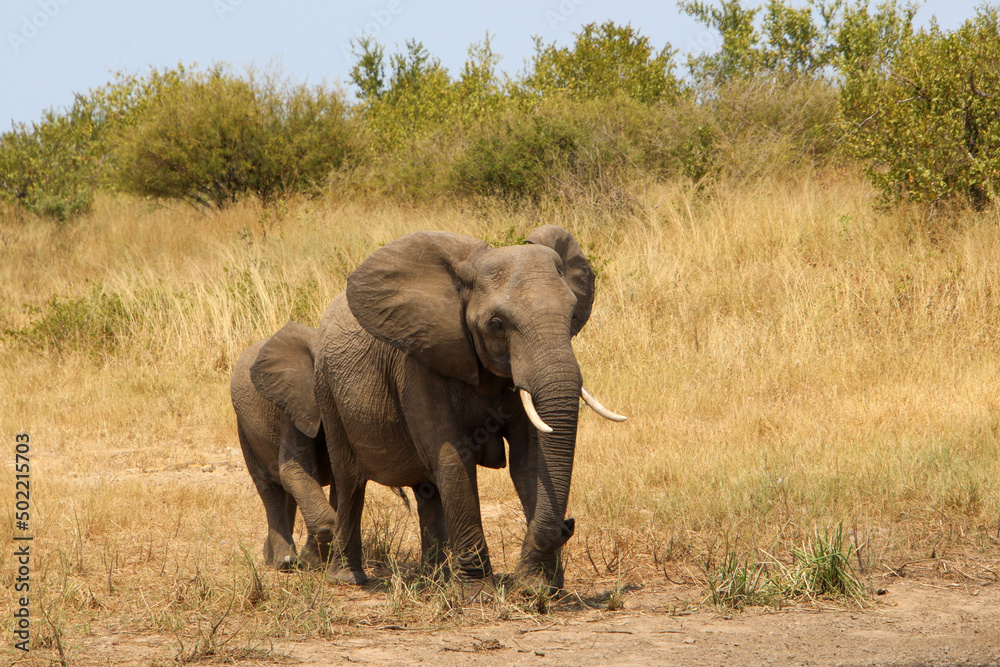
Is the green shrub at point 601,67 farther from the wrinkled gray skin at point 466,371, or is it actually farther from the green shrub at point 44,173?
the wrinkled gray skin at point 466,371

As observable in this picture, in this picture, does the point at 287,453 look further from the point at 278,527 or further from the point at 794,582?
the point at 794,582

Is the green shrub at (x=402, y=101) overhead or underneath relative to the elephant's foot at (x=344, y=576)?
A: overhead

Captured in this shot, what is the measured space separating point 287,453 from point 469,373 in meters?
1.79

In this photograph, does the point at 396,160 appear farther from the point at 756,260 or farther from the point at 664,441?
the point at 664,441

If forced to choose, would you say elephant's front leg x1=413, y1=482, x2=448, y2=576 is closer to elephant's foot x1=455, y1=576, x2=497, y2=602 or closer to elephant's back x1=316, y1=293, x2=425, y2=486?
elephant's back x1=316, y1=293, x2=425, y2=486

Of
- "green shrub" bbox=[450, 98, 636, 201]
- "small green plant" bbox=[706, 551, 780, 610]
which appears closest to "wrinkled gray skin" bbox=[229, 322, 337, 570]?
"small green plant" bbox=[706, 551, 780, 610]

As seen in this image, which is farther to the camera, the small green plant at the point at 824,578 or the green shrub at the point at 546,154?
the green shrub at the point at 546,154

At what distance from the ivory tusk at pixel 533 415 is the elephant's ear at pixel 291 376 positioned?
2.00 m

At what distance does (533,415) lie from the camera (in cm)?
417

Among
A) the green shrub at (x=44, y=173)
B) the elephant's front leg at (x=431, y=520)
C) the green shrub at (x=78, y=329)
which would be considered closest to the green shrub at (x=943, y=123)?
the elephant's front leg at (x=431, y=520)

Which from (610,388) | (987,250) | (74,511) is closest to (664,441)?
(610,388)

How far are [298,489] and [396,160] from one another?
44.8 feet

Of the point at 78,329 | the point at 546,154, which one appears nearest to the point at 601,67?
the point at 546,154

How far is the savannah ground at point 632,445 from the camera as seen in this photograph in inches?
181
